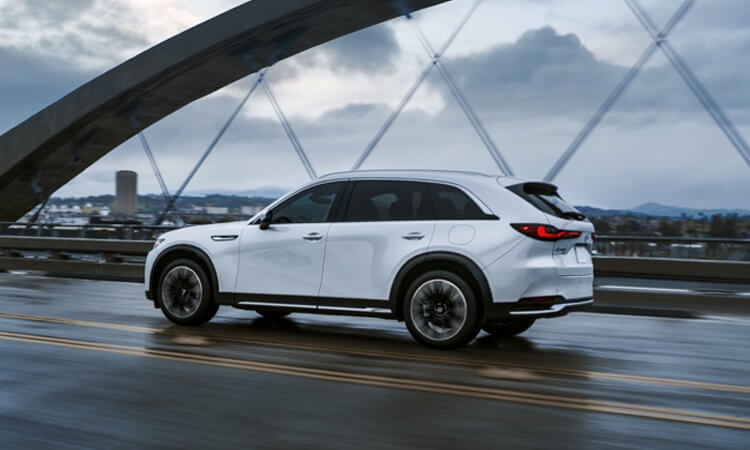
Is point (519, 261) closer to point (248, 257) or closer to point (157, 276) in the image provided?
point (248, 257)

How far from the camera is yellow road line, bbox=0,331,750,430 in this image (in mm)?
5090

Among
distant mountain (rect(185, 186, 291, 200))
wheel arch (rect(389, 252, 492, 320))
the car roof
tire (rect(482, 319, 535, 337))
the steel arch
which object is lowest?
tire (rect(482, 319, 535, 337))

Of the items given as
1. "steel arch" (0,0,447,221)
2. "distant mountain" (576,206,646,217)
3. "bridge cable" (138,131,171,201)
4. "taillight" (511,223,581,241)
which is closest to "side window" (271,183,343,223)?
"taillight" (511,223,581,241)

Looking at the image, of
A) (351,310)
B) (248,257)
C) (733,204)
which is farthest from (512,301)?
(733,204)

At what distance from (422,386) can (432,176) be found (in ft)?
8.86

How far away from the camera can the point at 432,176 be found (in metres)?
8.16

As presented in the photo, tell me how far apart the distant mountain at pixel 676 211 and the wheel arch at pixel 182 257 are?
7.70m

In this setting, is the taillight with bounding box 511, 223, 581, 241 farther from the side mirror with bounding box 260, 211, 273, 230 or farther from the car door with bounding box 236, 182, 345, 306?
the side mirror with bounding box 260, 211, 273, 230

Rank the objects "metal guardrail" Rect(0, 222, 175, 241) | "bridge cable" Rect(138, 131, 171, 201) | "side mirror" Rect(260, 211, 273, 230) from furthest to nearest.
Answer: "bridge cable" Rect(138, 131, 171, 201) < "metal guardrail" Rect(0, 222, 175, 241) < "side mirror" Rect(260, 211, 273, 230)

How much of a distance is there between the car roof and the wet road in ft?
5.16

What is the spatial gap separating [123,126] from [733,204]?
20.0 m

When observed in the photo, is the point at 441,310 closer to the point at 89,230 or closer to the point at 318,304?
the point at 318,304

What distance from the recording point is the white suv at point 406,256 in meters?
7.46

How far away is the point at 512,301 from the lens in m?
7.39
